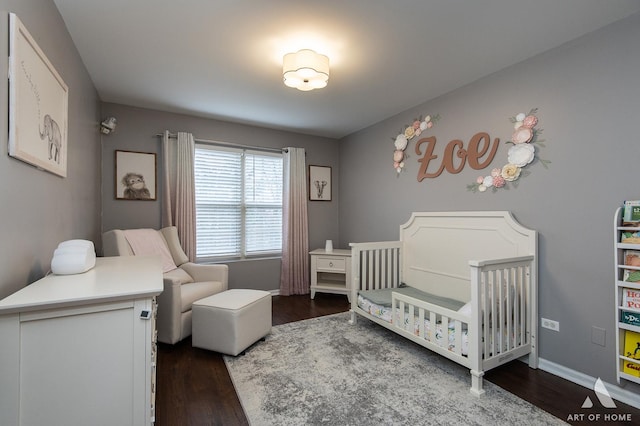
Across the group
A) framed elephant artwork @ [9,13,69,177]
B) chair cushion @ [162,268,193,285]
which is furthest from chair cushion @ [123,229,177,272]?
framed elephant artwork @ [9,13,69,177]

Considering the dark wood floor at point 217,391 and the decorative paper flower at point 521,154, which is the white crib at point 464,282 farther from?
the decorative paper flower at point 521,154

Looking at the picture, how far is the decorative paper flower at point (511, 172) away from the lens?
2.28 metres

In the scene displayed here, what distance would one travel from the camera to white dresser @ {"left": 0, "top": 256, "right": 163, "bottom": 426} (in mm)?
926

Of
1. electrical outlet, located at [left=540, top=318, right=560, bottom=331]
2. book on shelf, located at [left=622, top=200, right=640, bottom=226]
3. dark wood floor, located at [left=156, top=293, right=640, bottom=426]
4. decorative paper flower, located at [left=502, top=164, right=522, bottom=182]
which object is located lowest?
dark wood floor, located at [left=156, top=293, right=640, bottom=426]

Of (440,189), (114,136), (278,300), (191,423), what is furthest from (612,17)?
(114,136)

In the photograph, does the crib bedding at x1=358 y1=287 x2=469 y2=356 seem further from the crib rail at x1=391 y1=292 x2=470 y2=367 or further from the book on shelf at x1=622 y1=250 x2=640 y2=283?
the book on shelf at x1=622 y1=250 x2=640 y2=283

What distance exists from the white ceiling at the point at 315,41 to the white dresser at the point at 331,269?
196cm

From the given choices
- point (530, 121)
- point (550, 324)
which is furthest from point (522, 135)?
point (550, 324)

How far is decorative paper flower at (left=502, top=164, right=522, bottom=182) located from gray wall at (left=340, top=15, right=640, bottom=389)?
0.08 m

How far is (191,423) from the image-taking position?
5.13 feet

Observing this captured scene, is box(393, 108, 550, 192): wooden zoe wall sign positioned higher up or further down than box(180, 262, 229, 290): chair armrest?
higher up

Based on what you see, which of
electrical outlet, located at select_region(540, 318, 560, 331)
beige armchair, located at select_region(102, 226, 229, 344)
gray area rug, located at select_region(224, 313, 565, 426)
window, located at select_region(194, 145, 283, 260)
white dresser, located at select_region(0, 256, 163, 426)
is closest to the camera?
white dresser, located at select_region(0, 256, 163, 426)

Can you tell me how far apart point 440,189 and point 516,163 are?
0.73 meters

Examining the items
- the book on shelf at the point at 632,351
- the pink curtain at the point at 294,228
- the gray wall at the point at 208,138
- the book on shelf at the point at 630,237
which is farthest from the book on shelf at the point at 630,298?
the gray wall at the point at 208,138
